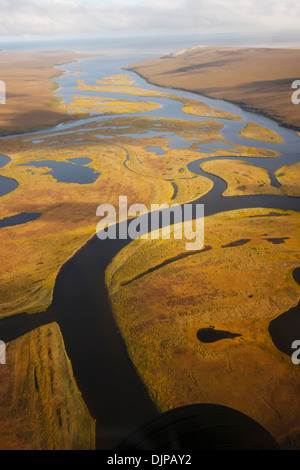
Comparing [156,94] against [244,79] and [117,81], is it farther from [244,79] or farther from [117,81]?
[117,81]

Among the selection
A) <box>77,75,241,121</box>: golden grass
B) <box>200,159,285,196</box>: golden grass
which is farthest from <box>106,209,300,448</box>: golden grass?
<box>77,75,241,121</box>: golden grass

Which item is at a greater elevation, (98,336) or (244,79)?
(244,79)

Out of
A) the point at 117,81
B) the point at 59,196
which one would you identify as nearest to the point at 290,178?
the point at 59,196

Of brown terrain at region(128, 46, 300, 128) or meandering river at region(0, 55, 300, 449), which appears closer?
meandering river at region(0, 55, 300, 449)

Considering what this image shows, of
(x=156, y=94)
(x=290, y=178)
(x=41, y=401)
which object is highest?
(x=156, y=94)

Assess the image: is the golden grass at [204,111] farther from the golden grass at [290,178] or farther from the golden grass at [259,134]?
the golden grass at [290,178]

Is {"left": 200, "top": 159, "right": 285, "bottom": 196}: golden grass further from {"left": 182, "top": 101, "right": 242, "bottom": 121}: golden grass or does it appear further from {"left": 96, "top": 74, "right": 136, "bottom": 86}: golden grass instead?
{"left": 96, "top": 74, "right": 136, "bottom": 86}: golden grass
